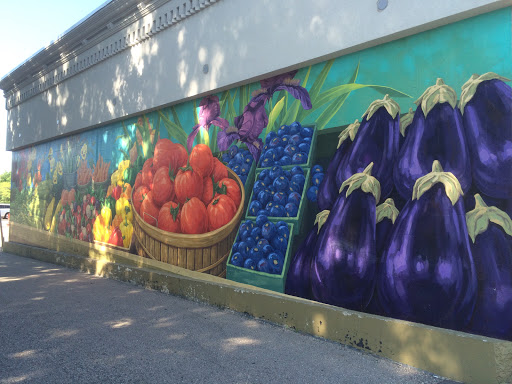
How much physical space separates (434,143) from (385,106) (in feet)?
2.17

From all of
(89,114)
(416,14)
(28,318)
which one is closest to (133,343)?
(28,318)

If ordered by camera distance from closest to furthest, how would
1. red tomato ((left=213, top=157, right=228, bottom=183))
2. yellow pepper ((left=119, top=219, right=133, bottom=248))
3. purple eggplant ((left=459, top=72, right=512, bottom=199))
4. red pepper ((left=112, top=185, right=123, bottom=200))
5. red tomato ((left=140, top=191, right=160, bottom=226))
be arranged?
purple eggplant ((left=459, top=72, right=512, bottom=199)), red tomato ((left=213, top=157, right=228, bottom=183)), red tomato ((left=140, top=191, right=160, bottom=226)), yellow pepper ((left=119, top=219, right=133, bottom=248)), red pepper ((left=112, top=185, right=123, bottom=200))

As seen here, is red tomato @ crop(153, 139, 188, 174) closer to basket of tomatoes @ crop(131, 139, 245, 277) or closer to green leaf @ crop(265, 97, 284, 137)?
basket of tomatoes @ crop(131, 139, 245, 277)

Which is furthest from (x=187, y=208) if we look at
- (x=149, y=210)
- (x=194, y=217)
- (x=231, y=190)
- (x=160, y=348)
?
(x=160, y=348)

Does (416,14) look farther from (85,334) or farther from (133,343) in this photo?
(85,334)

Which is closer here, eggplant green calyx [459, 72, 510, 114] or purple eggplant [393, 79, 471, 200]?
eggplant green calyx [459, 72, 510, 114]

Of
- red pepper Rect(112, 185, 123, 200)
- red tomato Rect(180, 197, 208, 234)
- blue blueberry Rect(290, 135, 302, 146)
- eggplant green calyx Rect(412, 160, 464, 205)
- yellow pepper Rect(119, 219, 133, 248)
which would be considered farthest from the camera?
red pepper Rect(112, 185, 123, 200)

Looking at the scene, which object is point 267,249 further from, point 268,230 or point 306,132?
point 306,132

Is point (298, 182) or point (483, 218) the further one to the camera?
point (298, 182)

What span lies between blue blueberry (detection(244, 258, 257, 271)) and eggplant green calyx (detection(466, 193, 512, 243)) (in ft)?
8.76

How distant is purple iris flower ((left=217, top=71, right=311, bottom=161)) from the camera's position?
17.5 ft

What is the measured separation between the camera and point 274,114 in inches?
218

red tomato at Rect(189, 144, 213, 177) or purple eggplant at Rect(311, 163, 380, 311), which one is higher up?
red tomato at Rect(189, 144, 213, 177)

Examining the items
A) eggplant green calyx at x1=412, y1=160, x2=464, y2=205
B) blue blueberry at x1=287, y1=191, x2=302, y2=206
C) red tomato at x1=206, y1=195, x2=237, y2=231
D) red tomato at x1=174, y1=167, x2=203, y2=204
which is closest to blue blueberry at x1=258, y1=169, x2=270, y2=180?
blue blueberry at x1=287, y1=191, x2=302, y2=206
